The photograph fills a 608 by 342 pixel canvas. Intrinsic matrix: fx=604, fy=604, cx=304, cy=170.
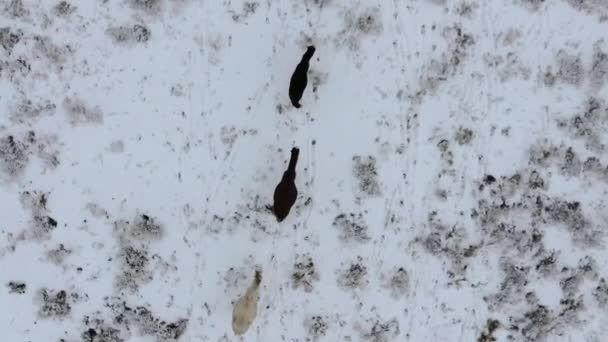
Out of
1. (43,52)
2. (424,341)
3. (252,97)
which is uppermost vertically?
(43,52)

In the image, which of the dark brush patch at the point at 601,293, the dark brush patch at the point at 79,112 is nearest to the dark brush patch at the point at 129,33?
the dark brush patch at the point at 79,112

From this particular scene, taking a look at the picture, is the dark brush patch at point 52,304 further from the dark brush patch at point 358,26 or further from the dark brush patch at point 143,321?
the dark brush patch at point 358,26

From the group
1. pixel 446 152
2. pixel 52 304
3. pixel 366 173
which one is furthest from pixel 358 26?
pixel 52 304

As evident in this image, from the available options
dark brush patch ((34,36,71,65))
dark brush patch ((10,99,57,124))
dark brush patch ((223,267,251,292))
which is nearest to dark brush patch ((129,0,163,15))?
dark brush patch ((34,36,71,65))

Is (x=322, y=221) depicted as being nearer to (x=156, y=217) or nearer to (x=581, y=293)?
(x=156, y=217)

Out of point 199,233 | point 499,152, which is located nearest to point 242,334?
point 199,233

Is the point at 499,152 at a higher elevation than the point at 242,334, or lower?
higher

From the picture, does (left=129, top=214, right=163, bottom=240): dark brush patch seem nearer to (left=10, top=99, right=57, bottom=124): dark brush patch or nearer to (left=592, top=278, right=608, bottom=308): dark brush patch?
(left=10, top=99, right=57, bottom=124): dark brush patch
